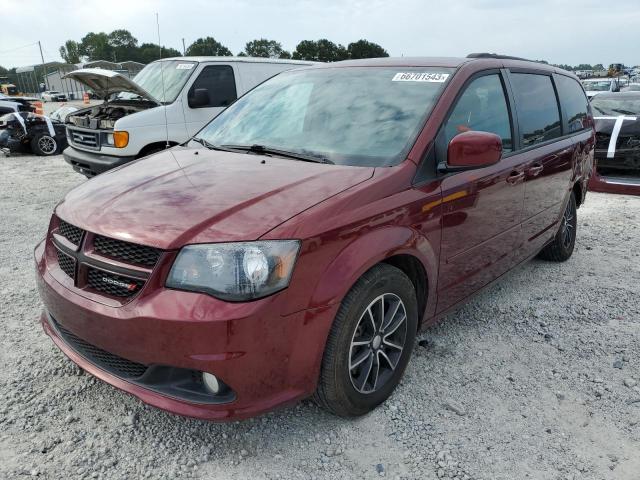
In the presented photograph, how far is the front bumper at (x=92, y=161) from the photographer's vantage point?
→ 6840 mm

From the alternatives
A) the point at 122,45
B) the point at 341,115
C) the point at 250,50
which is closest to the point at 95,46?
the point at 122,45

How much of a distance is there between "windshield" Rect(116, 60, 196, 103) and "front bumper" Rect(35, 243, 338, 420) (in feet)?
18.8

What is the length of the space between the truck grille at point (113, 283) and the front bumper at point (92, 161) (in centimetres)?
473

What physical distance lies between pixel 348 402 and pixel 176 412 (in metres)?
0.81

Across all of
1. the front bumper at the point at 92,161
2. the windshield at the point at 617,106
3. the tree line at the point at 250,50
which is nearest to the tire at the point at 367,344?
the front bumper at the point at 92,161

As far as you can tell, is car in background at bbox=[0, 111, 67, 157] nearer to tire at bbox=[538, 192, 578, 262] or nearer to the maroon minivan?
the maroon minivan

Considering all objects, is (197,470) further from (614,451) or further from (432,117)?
(432,117)

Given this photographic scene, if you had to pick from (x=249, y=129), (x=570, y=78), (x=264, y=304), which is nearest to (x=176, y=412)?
(x=264, y=304)

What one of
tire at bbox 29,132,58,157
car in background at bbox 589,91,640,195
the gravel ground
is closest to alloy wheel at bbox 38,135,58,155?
tire at bbox 29,132,58,157

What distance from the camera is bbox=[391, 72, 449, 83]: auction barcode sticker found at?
10.2 ft

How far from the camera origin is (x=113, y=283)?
7.33 ft

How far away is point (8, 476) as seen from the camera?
2.22 meters

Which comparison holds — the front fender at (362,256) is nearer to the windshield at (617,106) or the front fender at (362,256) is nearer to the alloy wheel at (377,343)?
the alloy wheel at (377,343)

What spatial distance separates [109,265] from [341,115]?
1591 mm
